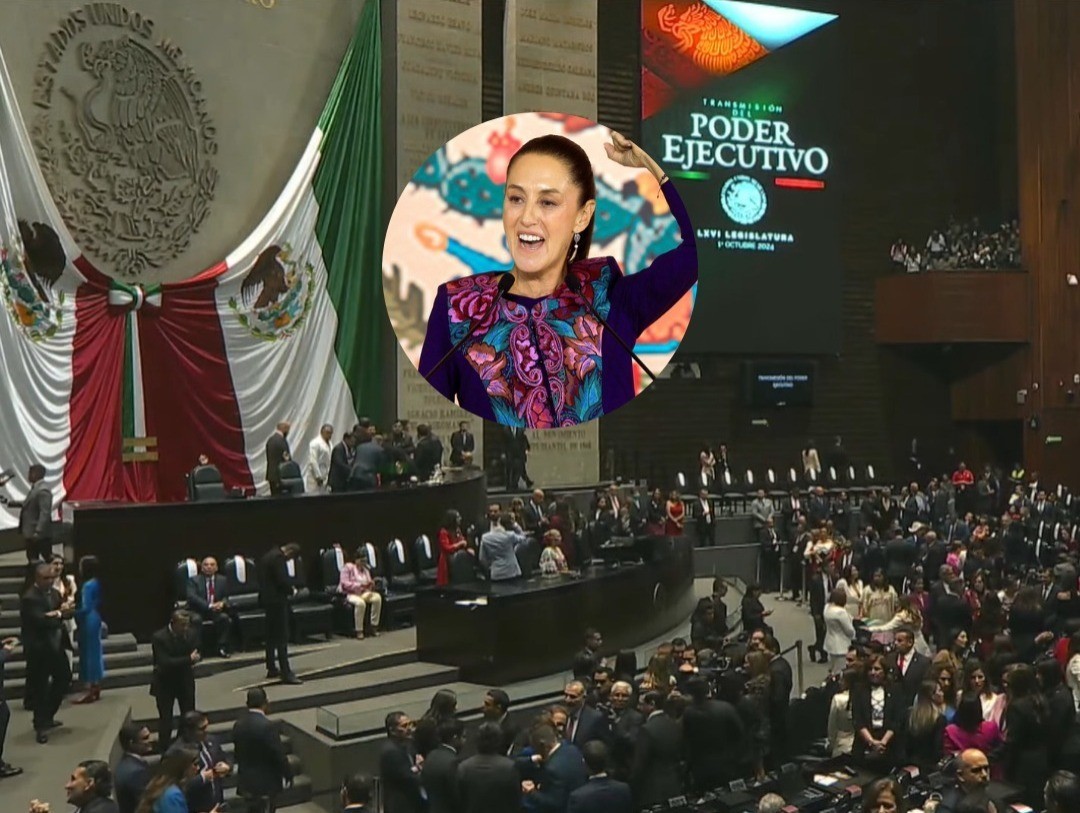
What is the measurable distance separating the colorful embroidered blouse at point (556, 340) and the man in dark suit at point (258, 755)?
5.58 m

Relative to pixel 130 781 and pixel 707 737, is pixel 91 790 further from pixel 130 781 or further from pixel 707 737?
pixel 707 737

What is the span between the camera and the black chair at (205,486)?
45.0ft

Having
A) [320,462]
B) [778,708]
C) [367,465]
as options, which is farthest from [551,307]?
[320,462]

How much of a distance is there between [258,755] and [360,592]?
18.0 ft

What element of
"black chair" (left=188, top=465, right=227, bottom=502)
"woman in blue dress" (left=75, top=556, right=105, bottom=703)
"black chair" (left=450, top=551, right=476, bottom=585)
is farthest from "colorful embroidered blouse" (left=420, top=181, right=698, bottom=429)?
"black chair" (left=188, top=465, right=227, bottom=502)

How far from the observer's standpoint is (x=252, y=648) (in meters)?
13.0

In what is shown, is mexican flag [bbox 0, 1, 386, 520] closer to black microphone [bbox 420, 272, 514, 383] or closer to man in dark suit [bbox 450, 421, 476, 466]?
man in dark suit [bbox 450, 421, 476, 466]

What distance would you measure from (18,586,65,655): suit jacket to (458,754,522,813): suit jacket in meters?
4.37

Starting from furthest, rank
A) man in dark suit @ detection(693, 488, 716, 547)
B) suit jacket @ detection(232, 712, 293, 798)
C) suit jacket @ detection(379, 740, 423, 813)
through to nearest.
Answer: man in dark suit @ detection(693, 488, 716, 547)
suit jacket @ detection(232, 712, 293, 798)
suit jacket @ detection(379, 740, 423, 813)

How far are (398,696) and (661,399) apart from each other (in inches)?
523

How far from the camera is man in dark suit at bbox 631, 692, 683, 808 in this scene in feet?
26.7

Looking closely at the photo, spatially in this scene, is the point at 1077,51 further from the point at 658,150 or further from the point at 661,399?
the point at 661,399

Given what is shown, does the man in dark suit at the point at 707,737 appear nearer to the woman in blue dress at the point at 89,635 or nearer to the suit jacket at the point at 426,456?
the woman in blue dress at the point at 89,635

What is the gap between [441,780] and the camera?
7.25 metres
